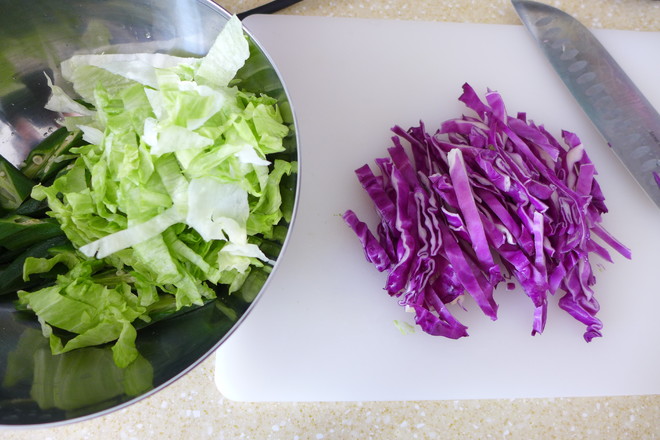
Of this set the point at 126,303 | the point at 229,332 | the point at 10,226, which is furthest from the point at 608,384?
the point at 10,226

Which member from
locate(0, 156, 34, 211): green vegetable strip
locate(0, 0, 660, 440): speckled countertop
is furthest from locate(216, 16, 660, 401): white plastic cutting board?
locate(0, 156, 34, 211): green vegetable strip

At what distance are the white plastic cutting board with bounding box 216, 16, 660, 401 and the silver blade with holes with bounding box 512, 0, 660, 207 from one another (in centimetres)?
4

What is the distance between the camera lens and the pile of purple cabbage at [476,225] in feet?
3.81

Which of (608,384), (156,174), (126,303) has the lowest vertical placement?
(608,384)

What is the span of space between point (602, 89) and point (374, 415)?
992 mm

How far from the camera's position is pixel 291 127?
1.02 metres

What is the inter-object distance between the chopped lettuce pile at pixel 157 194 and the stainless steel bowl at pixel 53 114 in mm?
37

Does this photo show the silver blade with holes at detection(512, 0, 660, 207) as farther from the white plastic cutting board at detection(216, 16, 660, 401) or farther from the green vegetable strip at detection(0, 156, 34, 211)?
the green vegetable strip at detection(0, 156, 34, 211)

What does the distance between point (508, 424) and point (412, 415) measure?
0.24m

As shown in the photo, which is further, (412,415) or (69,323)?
(412,415)

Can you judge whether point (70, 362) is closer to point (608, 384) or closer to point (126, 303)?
point (126, 303)

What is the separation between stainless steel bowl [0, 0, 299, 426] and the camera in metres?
0.99

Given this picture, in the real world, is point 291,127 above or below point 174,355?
above

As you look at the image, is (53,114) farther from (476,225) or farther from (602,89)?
(602,89)
